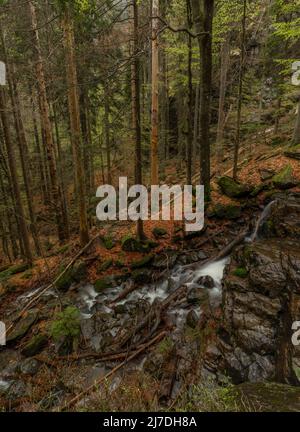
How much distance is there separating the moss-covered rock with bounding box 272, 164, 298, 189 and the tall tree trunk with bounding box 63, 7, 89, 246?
6686mm

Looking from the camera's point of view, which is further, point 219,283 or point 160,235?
point 160,235

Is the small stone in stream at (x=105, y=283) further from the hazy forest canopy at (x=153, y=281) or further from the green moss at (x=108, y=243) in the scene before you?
the green moss at (x=108, y=243)

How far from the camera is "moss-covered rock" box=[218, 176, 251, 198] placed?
30.8 feet

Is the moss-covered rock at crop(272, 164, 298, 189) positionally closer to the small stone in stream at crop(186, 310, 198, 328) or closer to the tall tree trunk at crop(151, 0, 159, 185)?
the tall tree trunk at crop(151, 0, 159, 185)

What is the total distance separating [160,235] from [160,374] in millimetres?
→ 4715

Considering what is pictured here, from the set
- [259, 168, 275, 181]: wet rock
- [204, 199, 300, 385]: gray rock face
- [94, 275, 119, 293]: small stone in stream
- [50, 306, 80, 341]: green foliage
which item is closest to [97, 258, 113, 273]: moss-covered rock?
[94, 275, 119, 293]: small stone in stream

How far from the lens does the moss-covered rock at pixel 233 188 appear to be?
9398mm

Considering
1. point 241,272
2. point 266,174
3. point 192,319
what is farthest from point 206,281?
point 266,174

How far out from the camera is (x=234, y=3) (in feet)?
34.3

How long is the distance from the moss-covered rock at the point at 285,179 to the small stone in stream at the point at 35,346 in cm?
850

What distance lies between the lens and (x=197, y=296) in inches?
263

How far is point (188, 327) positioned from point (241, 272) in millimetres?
1772
